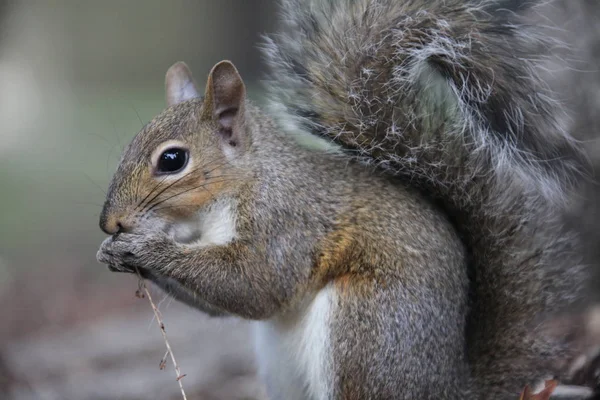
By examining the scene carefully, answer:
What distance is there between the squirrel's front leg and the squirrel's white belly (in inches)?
3.7

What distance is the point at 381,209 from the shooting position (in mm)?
2080

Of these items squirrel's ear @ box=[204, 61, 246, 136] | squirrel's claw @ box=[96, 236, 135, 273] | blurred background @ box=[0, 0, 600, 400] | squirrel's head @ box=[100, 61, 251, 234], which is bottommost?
blurred background @ box=[0, 0, 600, 400]

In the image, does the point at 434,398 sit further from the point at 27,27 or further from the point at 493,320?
the point at 27,27

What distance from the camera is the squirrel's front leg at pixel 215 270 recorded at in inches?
76.6

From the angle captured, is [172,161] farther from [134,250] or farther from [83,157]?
[83,157]

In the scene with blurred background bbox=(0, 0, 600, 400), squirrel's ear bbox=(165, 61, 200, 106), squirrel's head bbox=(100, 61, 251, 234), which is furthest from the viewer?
blurred background bbox=(0, 0, 600, 400)

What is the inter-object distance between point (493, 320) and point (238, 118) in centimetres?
93

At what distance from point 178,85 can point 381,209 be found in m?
0.78

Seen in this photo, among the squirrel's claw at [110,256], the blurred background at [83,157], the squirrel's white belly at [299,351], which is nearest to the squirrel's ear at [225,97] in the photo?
the squirrel's claw at [110,256]

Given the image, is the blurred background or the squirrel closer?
the squirrel

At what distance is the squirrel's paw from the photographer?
6.28 feet

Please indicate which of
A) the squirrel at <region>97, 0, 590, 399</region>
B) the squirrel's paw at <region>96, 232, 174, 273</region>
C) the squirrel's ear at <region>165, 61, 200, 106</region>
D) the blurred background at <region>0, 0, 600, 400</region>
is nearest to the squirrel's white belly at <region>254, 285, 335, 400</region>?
the squirrel at <region>97, 0, 590, 399</region>

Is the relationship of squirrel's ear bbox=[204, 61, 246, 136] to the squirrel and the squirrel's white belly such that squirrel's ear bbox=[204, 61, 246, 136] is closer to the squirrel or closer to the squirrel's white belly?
the squirrel

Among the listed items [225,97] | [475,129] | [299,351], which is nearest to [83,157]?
[225,97]
